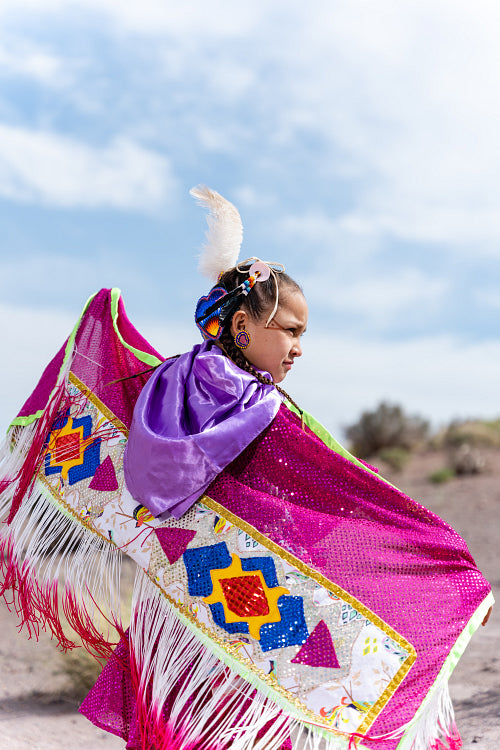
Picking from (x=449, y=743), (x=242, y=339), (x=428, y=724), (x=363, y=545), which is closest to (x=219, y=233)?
(x=242, y=339)

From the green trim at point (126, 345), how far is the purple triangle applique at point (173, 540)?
790 mm

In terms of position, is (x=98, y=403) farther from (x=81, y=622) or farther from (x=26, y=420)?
(x=81, y=622)

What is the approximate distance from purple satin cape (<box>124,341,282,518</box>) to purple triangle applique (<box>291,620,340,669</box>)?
666 mm

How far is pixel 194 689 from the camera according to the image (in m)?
2.57

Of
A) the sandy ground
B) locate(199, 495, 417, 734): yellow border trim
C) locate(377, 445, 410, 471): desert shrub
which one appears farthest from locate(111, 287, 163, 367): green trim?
locate(377, 445, 410, 471): desert shrub

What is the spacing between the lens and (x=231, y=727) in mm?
2568

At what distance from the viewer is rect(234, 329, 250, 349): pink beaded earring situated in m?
2.78

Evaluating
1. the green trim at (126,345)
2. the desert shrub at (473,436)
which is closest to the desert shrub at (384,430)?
the desert shrub at (473,436)

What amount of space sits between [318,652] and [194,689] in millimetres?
496

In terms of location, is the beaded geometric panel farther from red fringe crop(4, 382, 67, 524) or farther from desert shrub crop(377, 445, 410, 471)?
desert shrub crop(377, 445, 410, 471)

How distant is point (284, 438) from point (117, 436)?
29.0 inches

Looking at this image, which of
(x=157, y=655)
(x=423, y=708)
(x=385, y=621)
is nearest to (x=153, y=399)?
(x=157, y=655)

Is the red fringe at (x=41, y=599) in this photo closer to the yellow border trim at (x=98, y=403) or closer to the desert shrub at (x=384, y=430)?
the yellow border trim at (x=98, y=403)

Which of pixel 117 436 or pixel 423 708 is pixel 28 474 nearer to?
pixel 117 436
